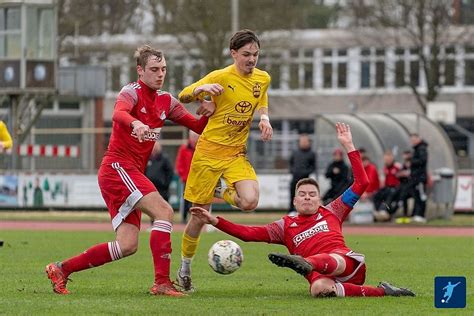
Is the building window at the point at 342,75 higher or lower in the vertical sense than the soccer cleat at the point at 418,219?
higher

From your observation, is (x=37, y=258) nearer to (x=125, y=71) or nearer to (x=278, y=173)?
(x=278, y=173)

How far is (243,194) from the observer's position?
1237 centimetres

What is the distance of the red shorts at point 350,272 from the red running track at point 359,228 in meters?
13.6

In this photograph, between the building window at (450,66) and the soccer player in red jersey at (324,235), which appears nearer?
the soccer player in red jersey at (324,235)

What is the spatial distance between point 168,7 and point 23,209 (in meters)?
17.8

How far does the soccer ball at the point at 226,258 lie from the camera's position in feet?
37.8

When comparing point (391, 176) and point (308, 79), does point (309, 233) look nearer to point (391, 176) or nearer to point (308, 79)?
point (391, 176)

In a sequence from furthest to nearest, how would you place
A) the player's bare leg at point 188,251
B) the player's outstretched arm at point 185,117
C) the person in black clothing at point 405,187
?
the person in black clothing at point 405,187 < the player's bare leg at point 188,251 < the player's outstretched arm at point 185,117

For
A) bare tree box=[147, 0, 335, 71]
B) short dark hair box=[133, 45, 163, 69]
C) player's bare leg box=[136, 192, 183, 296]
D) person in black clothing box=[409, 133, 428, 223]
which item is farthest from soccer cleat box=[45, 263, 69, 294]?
bare tree box=[147, 0, 335, 71]

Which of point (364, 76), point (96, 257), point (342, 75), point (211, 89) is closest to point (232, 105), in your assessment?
point (211, 89)

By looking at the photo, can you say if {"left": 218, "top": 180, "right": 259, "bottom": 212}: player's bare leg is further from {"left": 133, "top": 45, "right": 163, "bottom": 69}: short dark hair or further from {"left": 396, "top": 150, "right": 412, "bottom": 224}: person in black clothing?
{"left": 396, "top": 150, "right": 412, "bottom": 224}: person in black clothing

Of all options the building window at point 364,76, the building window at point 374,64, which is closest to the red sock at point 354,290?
the building window at point 374,64

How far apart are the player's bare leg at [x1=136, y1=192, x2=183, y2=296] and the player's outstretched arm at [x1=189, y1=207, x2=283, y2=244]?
Answer: 304mm

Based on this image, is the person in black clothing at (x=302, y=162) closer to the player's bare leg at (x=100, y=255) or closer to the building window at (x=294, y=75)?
the player's bare leg at (x=100, y=255)
